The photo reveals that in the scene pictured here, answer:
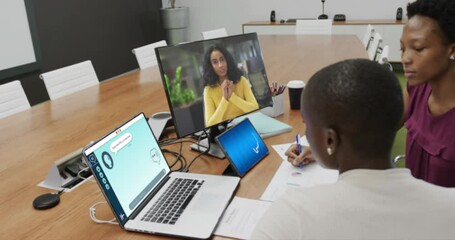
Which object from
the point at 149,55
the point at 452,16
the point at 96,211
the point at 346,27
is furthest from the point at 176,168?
the point at 346,27

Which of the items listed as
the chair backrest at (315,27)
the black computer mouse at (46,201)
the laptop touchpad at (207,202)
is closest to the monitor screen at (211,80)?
the laptop touchpad at (207,202)

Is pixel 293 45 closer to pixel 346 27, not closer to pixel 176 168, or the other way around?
pixel 346 27

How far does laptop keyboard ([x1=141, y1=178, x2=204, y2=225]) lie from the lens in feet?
3.85

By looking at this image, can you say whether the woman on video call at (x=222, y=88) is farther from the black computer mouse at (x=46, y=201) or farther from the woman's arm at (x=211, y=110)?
the black computer mouse at (x=46, y=201)

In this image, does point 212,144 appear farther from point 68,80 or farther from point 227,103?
point 68,80

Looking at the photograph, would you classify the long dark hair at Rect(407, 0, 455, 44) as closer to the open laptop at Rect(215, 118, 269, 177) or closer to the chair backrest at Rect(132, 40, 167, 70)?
the open laptop at Rect(215, 118, 269, 177)

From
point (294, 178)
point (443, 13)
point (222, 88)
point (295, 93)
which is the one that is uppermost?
point (443, 13)

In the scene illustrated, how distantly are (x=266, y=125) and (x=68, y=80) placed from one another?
1603mm

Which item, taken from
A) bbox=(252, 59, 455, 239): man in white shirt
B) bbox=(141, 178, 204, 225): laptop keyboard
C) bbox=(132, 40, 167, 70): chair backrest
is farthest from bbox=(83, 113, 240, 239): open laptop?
bbox=(132, 40, 167, 70): chair backrest

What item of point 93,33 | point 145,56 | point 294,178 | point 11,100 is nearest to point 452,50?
point 294,178

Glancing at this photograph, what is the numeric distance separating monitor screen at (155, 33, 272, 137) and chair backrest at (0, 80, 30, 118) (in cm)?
140

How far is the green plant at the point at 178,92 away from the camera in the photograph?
4.79 feet

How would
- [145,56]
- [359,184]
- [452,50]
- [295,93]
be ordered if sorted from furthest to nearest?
[145,56] < [295,93] < [452,50] < [359,184]

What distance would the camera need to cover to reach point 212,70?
1.58 meters
